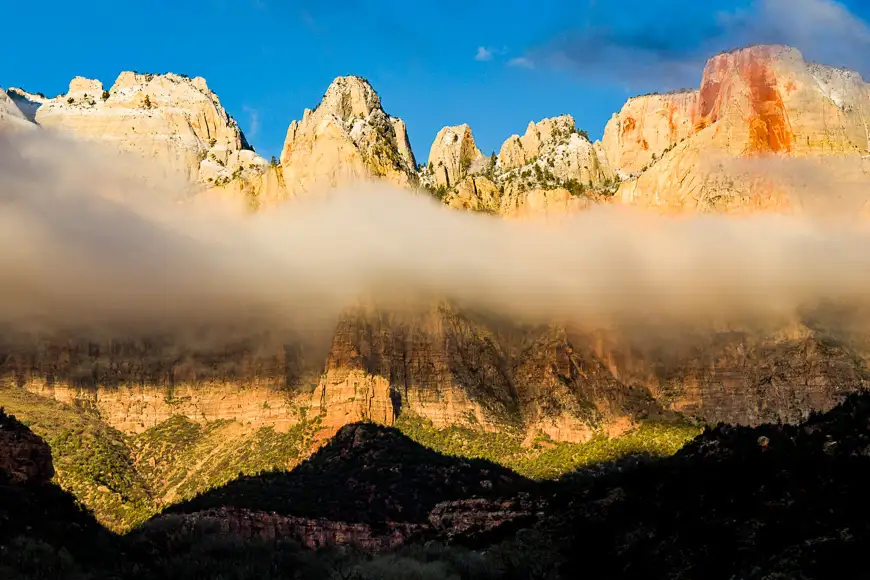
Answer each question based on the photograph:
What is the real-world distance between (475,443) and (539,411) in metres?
16.6

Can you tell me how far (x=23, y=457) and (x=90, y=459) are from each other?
9813cm

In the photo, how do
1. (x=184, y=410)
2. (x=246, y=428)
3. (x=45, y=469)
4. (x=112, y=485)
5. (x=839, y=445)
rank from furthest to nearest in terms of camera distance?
1. (x=184, y=410)
2. (x=246, y=428)
3. (x=112, y=485)
4. (x=45, y=469)
5. (x=839, y=445)

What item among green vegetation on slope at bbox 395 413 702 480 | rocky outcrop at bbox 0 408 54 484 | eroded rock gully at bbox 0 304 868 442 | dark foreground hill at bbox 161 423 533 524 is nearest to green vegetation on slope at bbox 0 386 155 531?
eroded rock gully at bbox 0 304 868 442

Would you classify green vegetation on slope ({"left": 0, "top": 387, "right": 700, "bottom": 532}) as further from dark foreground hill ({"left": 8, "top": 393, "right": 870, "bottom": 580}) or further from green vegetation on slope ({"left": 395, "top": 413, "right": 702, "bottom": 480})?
dark foreground hill ({"left": 8, "top": 393, "right": 870, "bottom": 580})

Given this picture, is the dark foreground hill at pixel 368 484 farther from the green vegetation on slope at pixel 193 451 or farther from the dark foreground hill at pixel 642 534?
the dark foreground hill at pixel 642 534

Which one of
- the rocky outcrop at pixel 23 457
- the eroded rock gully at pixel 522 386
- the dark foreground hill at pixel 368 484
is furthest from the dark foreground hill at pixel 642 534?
the eroded rock gully at pixel 522 386

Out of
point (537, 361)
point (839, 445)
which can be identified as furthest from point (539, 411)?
point (839, 445)

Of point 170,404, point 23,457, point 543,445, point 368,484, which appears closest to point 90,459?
point 170,404

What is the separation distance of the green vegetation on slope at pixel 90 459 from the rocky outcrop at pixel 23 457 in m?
Answer: 73.0

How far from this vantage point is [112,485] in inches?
6235

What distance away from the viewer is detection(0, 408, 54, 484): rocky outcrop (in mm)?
67875

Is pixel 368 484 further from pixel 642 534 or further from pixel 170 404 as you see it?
pixel 642 534

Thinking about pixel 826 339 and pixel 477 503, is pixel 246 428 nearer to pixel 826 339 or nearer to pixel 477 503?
pixel 477 503

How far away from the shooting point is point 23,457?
68938 millimetres
